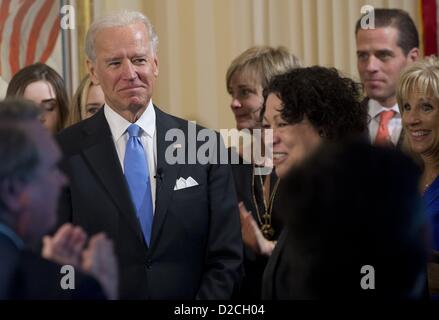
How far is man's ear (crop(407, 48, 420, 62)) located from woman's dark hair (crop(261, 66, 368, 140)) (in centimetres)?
75

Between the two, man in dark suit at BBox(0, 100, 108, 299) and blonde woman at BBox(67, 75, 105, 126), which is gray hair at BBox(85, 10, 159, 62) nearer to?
blonde woman at BBox(67, 75, 105, 126)

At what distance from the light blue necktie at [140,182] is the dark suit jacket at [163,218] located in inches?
0.6

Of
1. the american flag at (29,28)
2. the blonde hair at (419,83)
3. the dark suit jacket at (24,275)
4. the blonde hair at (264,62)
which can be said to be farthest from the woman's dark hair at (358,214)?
the american flag at (29,28)

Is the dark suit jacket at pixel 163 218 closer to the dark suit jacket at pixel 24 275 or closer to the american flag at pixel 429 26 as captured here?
the dark suit jacket at pixel 24 275

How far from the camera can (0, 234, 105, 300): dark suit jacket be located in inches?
55.2

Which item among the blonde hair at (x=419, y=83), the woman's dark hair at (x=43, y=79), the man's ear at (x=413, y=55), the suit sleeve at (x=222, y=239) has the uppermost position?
the man's ear at (x=413, y=55)

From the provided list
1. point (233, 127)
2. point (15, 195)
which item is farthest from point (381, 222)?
point (233, 127)

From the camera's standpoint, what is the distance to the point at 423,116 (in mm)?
2410

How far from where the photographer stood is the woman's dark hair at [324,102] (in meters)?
2.11

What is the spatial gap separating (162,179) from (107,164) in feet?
0.45

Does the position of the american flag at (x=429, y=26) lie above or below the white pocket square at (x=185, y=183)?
above

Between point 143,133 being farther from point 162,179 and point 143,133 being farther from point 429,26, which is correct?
point 429,26

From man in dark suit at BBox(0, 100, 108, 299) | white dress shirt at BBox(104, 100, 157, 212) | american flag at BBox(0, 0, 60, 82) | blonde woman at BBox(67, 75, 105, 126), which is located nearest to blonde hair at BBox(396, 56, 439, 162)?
white dress shirt at BBox(104, 100, 157, 212)

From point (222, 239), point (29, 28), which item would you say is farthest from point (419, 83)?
point (29, 28)
